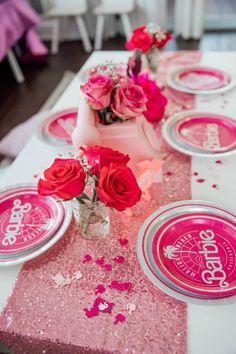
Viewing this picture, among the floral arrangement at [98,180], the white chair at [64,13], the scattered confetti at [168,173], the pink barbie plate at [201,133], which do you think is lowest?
the white chair at [64,13]

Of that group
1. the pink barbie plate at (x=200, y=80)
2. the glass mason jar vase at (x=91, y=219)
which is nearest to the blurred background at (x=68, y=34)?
the pink barbie plate at (x=200, y=80)

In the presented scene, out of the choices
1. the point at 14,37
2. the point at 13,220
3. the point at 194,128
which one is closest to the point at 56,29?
the point at 14,37

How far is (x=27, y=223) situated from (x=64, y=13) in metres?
3.48

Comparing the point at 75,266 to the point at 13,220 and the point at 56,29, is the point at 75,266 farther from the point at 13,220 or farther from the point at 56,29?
the point at 56,29

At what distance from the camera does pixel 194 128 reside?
120cm

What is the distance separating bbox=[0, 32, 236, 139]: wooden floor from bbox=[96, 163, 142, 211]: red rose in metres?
2.15

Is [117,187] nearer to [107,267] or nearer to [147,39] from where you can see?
[107,267]

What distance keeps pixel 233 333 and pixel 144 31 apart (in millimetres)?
1106

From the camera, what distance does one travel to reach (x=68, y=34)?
171 inches

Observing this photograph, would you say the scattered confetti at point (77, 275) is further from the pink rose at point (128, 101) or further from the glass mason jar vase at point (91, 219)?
the pink rose at point (128, 101)

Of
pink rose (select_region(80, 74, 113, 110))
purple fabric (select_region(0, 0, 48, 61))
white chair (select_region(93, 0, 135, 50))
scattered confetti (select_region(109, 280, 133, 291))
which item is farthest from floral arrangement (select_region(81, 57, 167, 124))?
white chair (select_region(93, 0, 135, 50))

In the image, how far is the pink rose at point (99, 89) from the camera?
2.78 ft

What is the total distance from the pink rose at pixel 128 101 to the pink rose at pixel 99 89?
0.02 meters

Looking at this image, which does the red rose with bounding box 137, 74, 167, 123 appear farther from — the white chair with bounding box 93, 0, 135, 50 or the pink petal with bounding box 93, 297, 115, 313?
the white chair with bounding box 93, 0, 135, 50
